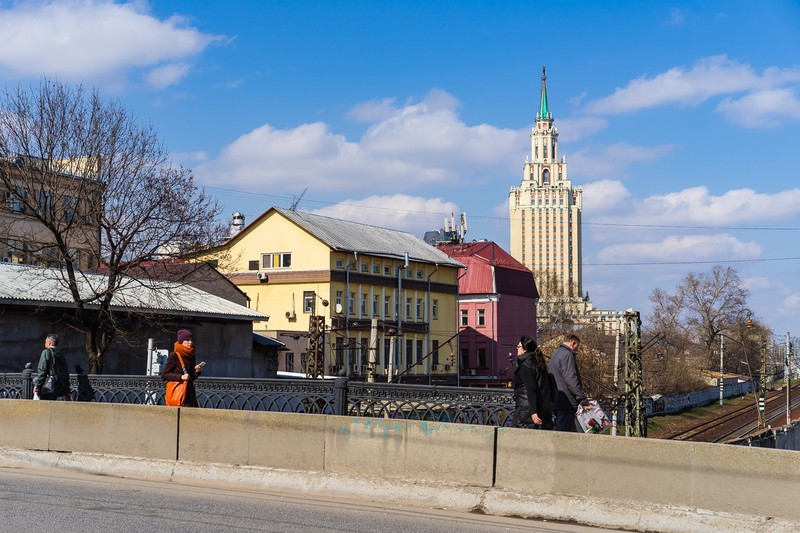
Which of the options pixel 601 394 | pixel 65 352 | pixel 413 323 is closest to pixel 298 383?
pixel 65 352

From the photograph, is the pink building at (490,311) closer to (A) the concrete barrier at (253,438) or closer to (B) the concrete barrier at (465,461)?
(B) the concrete barrier at (465,461)

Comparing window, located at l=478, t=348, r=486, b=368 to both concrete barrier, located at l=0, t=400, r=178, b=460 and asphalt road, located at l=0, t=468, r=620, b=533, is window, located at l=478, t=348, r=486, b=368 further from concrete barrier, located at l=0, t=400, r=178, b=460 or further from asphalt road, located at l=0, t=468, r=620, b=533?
asphalt road, located at l=0, t=468, r=620, b=533

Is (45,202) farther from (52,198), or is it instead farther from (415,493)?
(415,493)

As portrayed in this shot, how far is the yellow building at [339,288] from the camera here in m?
66.4

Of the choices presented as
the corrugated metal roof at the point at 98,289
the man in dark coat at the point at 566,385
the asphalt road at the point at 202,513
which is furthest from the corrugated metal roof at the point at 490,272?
the asphalt road at the point at 202,513

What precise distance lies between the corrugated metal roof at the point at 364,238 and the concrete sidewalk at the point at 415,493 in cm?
5320

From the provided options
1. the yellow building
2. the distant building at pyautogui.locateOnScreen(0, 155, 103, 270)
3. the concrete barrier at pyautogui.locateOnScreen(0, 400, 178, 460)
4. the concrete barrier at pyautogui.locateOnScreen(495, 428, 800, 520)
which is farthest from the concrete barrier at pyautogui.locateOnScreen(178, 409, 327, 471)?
the yellow building

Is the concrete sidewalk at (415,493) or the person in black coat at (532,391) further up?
the person in black coat at (532,391)

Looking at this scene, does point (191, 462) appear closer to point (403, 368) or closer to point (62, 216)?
point (62, 216)

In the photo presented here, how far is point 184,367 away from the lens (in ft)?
45.0

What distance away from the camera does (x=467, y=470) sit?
35.7 feet

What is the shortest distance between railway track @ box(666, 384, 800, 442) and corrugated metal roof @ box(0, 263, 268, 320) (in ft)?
89.0

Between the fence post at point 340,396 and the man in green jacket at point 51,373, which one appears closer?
the fence post at point 340,396

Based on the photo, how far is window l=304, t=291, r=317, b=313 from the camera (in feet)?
219
